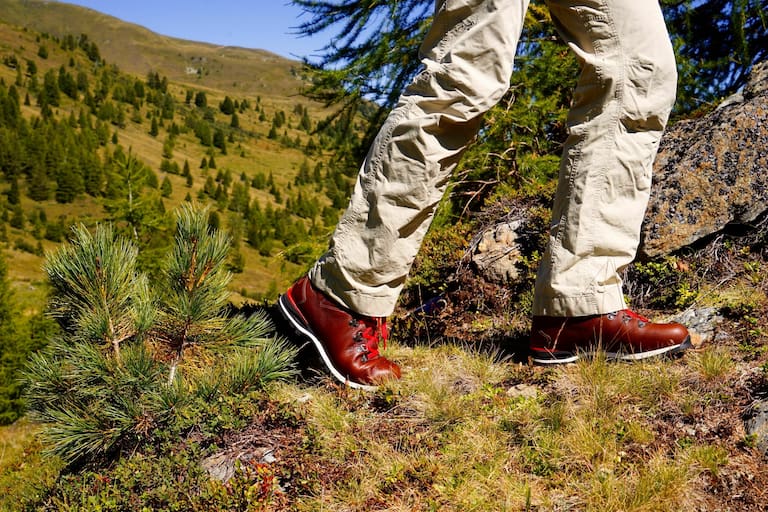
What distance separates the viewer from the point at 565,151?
218cm

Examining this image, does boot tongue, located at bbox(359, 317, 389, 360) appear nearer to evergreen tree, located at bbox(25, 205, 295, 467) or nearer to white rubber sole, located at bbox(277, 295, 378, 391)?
white rubber sole, located at bbox(277, 295, 378, 391)

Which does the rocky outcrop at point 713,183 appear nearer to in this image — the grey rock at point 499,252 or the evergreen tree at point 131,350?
the grey rock at point 499,252

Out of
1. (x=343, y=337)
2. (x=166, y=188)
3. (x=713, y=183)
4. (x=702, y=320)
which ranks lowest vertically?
(x=166, y=188)

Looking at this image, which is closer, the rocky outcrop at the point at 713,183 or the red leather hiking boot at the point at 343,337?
the red leather hiking boot at the point at 343,337

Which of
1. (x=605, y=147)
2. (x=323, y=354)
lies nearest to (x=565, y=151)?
(x=605, y=147)

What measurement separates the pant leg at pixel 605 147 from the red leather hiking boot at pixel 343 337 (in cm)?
69

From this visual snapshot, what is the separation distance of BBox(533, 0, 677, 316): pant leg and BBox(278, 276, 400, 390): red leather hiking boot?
27.3 inches

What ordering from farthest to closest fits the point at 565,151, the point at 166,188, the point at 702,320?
the point at 166,188, the point at 702,320, the point at 565,151

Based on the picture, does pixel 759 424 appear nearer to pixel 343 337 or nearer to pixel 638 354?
pixel 638 354

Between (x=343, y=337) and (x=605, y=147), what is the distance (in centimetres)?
120

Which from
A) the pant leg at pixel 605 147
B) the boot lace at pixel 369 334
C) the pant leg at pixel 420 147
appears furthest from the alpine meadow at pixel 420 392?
the pant leg at pixel 420 147

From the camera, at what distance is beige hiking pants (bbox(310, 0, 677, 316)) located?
6.18ft

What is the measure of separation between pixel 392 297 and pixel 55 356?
118cm

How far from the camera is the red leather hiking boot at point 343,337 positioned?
2117 millimetres
